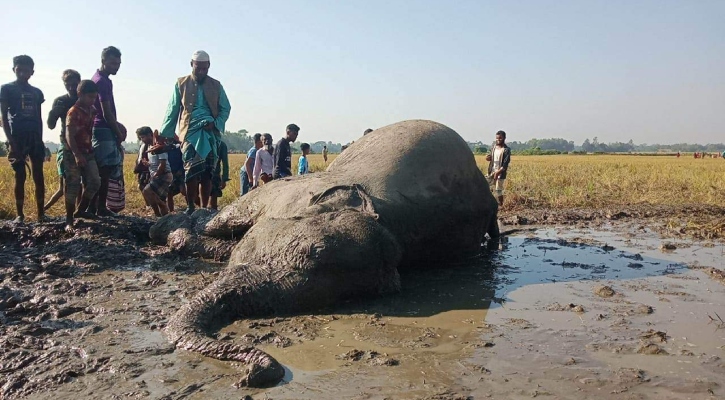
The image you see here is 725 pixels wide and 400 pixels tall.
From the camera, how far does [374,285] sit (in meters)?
3.93

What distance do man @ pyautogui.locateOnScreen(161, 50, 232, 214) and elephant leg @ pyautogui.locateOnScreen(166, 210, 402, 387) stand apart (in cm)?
282

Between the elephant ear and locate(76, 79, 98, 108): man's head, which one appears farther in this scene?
locate(76, 79, 98, 108): man's head

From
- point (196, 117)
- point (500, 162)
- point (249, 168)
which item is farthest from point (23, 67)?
point (500, 162)

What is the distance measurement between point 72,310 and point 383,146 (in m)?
2.93

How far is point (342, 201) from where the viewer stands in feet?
14.4

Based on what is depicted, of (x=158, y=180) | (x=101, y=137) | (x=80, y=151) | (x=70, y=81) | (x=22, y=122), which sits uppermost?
(x=70, y=81)

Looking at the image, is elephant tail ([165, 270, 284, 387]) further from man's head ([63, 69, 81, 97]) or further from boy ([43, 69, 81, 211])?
man's head ([63, 69, 81, 97])

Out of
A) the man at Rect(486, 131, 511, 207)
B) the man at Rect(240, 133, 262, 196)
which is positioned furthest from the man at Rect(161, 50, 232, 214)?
the man at Rect(486, 131, 511, 207)

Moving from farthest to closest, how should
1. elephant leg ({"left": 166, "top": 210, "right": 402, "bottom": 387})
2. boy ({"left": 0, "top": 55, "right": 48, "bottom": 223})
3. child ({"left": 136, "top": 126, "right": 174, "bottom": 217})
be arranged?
1. child ({"left": 136, "top": 126, "right": 174, "bottom": 217})
2. boy ({"left": 0, "top": 55, "right": 48, "bottom": 223})
3. elephant leg ({"left": 166, "top": 210, "right": 402, "bottom": 387})

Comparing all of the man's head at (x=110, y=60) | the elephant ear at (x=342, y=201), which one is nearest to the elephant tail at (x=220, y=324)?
the elephant ear at (x=342, y=201)

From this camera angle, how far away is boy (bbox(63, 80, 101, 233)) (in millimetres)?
5867

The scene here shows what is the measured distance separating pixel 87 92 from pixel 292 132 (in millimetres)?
3537

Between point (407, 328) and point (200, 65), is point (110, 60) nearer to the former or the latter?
point (200, 65)

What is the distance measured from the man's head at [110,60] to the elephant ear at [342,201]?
358 centimetres
